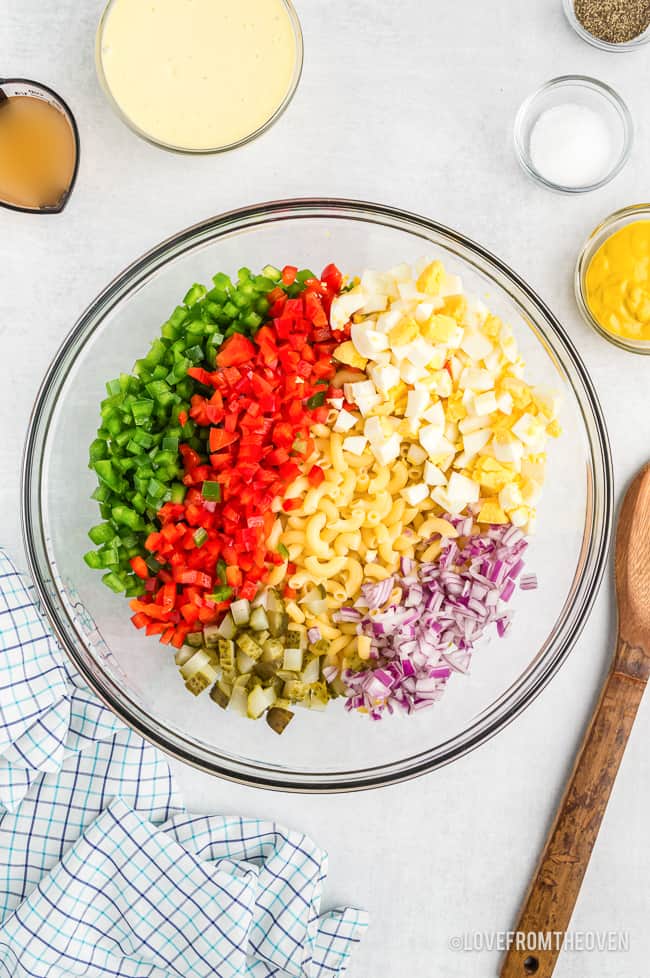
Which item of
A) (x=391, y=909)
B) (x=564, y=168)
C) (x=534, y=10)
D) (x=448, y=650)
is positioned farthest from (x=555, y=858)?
Answer: (x=534, y=10)

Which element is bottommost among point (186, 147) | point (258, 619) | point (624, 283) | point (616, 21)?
point (258, 619)

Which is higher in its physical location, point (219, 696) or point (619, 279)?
point (619, 279)

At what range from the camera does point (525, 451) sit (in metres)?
1.80

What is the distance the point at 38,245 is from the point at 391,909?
1.96 metres

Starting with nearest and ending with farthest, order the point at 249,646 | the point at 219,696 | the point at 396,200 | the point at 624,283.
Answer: the point at 249,646 < the point at 219,696 < the point at 624,283 < the point at 396,200

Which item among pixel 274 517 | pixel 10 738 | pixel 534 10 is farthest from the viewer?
pixel 534 10

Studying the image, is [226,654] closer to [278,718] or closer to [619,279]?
[278,718]

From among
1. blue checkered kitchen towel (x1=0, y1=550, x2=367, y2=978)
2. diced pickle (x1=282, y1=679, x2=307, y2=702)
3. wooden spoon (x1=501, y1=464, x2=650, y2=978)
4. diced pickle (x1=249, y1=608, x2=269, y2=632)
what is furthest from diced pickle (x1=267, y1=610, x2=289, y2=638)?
wooden spoon (x1=501, y1=464, x2=650, y2=978)

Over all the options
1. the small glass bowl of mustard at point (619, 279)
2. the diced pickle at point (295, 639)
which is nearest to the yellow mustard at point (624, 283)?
the small glass bowl of mustard at point (619, 279)

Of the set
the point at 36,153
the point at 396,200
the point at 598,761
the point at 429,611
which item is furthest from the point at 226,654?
the point at 36,153

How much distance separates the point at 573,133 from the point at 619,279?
0.42m

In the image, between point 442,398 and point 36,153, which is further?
point 36,153

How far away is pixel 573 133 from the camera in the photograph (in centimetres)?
208

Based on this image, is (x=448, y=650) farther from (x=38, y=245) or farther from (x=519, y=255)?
(x=38, y=245)
